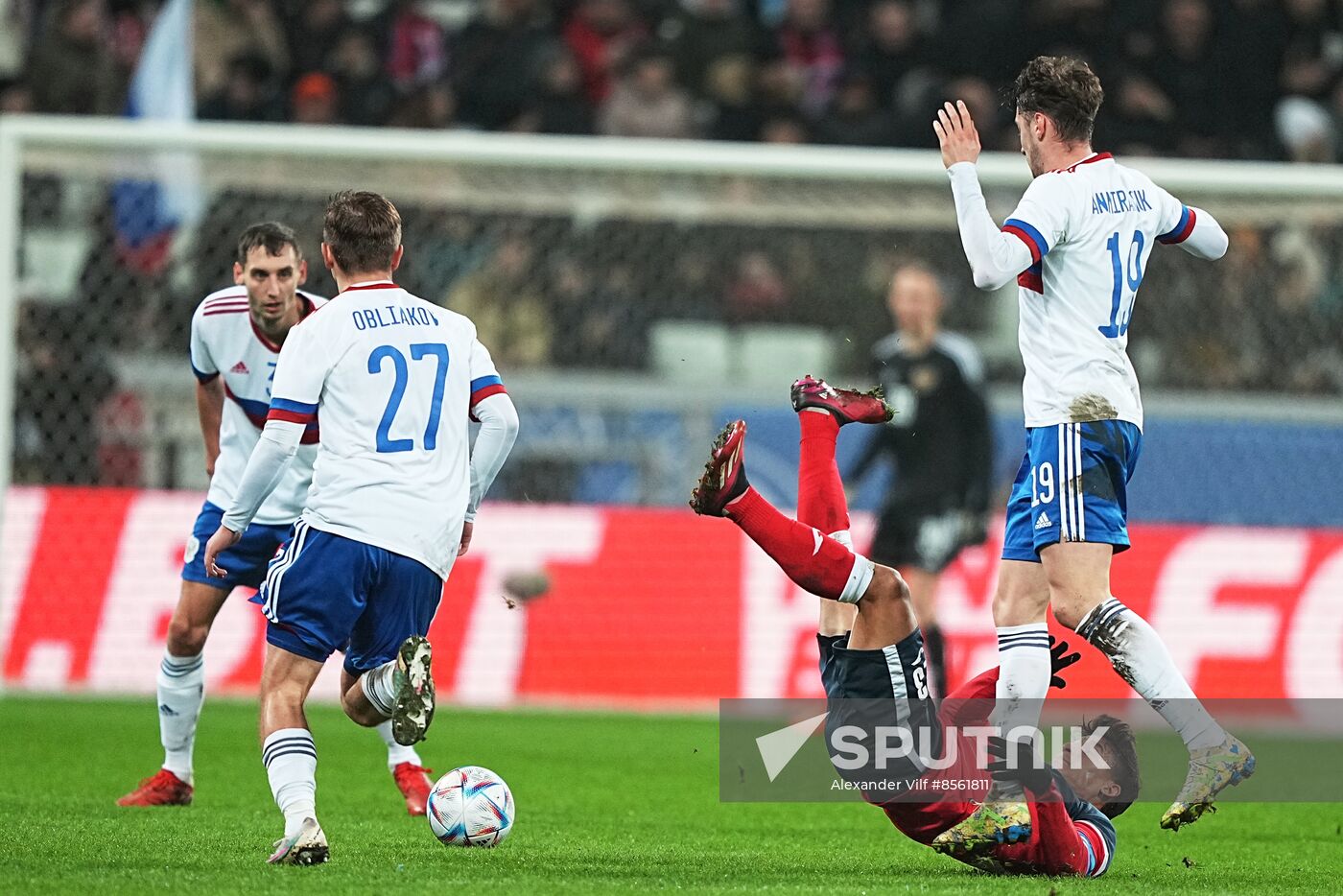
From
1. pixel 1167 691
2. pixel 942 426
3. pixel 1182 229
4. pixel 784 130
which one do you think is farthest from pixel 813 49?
pixel 1167 691

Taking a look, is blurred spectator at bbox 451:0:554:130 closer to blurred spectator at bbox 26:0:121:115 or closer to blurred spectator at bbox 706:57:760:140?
Result: blurred spectator at bbox 706:57:760:140

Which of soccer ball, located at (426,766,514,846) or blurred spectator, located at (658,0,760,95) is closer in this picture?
soccer ball, located at (426,766,514,846)

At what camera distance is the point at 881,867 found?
215 inches

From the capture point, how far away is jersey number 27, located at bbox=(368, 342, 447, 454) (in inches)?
205

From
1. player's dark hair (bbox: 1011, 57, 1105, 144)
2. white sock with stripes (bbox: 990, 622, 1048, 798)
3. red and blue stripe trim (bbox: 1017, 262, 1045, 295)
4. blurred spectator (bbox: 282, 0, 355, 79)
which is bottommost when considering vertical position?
white sock with stripes (bbox: 990, 622, 1048, 798)

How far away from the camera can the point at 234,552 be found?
22.0 feet

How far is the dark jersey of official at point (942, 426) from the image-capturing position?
1023 cm

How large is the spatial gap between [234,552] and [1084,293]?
3.17 m

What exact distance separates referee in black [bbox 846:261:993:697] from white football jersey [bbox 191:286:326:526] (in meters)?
4.06

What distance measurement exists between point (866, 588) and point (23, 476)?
7.38 metres

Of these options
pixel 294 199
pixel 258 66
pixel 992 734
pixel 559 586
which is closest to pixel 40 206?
pixel 294 199

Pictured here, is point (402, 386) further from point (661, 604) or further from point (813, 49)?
point (813, 49)

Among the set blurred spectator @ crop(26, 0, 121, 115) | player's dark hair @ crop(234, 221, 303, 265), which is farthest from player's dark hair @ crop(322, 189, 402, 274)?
blurred spectator @ crop(26, 0, 121, 115)

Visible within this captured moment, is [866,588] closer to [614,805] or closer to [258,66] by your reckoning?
[614,805]
